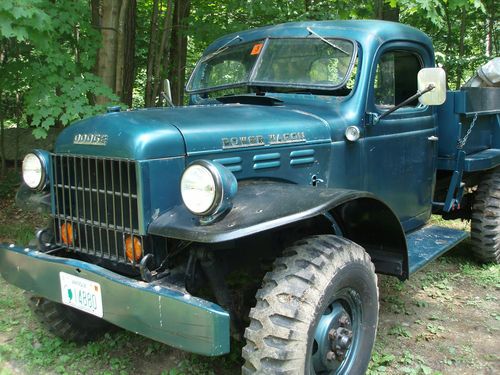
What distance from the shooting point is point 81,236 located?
2.88 metres

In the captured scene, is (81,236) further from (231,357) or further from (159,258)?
(231,357)

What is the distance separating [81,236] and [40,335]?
1138mm

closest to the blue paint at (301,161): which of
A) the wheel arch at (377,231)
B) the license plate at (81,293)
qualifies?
the wheel arch at (377,231)

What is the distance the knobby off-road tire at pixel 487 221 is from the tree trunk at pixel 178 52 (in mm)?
5492

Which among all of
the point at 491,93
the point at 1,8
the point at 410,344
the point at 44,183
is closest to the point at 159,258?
the point at 44,183

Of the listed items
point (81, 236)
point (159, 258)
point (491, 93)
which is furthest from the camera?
point (491, 93)

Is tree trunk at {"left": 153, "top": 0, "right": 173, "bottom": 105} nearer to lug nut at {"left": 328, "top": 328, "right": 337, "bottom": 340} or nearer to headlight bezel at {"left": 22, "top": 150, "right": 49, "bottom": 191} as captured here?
headlight bezel at {"left": 22, "top": 150, "right": 49, "bottom": 191}

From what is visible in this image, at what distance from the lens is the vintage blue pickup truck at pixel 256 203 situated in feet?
7.71

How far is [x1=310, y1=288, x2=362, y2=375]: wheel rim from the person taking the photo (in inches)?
106

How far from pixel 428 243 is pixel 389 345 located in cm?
94

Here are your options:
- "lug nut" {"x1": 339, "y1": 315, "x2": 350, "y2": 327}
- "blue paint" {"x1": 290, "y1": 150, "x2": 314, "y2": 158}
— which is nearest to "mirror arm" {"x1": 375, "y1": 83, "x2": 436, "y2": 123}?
"blue paint" {"x1": 290, "y1": 150, "x2": 314, "y2": 158}

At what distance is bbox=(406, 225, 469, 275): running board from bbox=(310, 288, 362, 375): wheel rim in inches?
27.4

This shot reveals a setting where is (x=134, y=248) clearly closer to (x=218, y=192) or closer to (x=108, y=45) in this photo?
(x=218, y=192)

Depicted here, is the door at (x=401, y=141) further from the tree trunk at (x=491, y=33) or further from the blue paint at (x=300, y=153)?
the tree trunk at (x=491, y=33)
